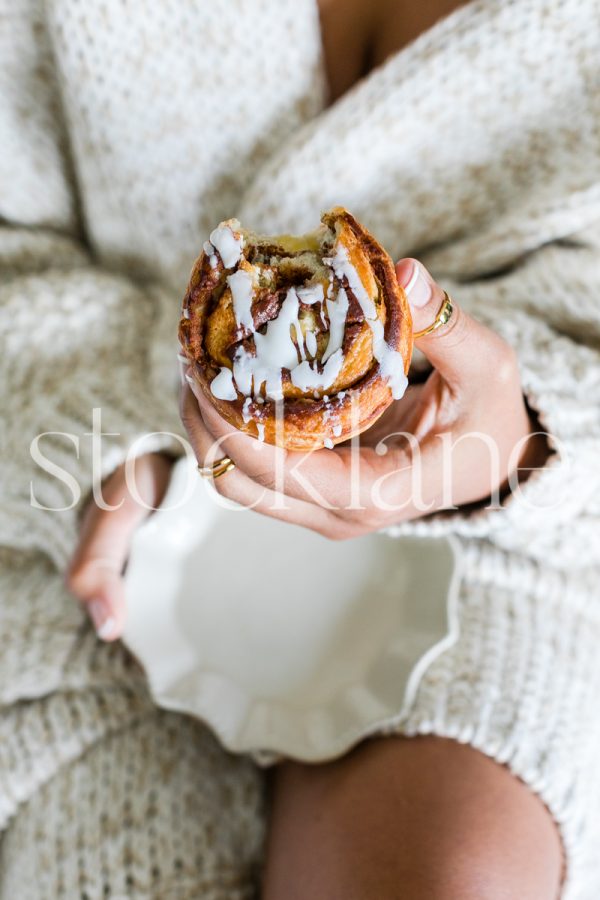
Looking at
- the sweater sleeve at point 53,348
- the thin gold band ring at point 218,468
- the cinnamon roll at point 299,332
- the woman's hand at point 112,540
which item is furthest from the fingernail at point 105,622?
the cinnamon roll at point 299,332

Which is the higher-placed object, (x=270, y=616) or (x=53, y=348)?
(x=53, y=348)

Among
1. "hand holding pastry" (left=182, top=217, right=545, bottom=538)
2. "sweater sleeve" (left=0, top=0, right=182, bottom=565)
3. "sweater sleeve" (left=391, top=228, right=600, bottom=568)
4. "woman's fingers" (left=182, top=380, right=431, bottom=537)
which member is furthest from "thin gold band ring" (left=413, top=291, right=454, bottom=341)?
"sweater sleeve" (left=0, top=0, right=182, bottom=565)

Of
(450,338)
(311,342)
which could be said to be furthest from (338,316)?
(450,338)

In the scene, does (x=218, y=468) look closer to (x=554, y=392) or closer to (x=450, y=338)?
(x=450, y=338)

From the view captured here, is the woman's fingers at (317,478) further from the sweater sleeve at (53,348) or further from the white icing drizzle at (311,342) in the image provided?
the sweater sleeve at (53,348)

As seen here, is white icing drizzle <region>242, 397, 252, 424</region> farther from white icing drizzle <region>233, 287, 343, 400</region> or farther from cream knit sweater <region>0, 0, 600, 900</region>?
cream knit sweater <region>0, 0, 600, 900</region>
